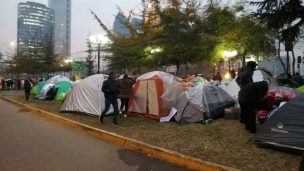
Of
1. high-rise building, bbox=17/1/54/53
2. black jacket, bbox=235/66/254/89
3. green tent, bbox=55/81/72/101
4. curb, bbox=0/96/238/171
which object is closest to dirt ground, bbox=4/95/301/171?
curb, bbox=0/96/238/171

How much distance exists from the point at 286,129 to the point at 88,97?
34.0ft

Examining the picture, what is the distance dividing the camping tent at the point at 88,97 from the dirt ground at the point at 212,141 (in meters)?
1.73

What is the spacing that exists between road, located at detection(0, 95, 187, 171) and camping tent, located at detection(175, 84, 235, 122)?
11.6ft

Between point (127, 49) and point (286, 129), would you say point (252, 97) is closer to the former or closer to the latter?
point (286, 129)

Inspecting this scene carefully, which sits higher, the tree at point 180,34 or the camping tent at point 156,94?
the tree at point 180,34

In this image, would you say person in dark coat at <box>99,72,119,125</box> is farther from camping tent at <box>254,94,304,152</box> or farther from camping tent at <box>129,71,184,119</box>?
camping tent at <box>254,94,304,152</box>

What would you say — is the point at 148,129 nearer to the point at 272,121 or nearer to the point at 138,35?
the point at 272,121

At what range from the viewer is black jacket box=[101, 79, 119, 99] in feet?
44.9

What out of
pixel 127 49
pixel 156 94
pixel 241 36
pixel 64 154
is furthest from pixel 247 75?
pixel 127 49

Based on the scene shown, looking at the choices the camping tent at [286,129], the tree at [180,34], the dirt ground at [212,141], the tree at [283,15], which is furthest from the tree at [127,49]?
the camping tent at [286,129]

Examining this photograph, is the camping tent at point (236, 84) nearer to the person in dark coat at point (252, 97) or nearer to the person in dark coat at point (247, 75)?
the person in dark coat at point (247, 75)

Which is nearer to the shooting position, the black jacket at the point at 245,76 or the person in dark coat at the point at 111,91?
the black jacket at the point at 245,76

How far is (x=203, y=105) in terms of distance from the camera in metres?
13.3

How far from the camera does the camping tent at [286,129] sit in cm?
812
